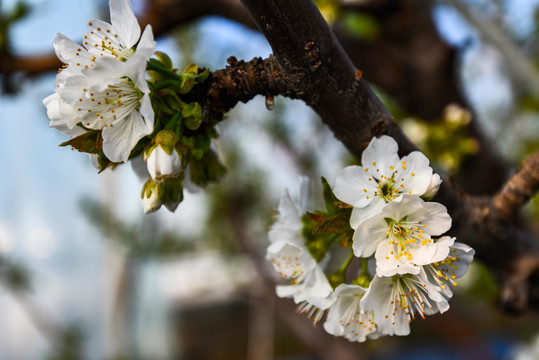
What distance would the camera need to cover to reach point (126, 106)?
1.19ft

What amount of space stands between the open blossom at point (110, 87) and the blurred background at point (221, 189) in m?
0.55

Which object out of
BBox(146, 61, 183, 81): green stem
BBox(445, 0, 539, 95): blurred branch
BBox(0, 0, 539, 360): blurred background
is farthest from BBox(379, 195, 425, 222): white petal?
BBox(445, 0, 539, 95): blurred branch

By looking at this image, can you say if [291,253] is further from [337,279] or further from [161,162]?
[161,162]

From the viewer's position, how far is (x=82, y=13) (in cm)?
281

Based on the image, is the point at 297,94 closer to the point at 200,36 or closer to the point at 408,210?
the point at 408,210

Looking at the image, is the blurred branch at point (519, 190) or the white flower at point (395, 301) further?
the blurred branch at point (519, 190)

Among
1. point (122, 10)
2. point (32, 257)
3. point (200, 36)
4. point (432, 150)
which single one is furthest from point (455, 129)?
point (32, 257)

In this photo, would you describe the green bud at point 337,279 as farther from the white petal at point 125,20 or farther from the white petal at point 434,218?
the white petal at point 125,20

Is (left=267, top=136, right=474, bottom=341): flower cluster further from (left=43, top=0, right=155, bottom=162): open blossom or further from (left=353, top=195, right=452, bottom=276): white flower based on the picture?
(left=43, top=0, right=155, bottom=162): open blossom

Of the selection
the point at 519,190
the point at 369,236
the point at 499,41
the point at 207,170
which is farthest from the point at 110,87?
the point at 499,41

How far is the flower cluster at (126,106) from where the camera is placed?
33 centimetres

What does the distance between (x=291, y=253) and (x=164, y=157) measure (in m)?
0.17

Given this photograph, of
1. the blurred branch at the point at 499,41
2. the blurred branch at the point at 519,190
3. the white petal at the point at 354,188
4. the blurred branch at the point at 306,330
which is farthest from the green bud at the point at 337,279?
the blurred branch at the point at 306,330

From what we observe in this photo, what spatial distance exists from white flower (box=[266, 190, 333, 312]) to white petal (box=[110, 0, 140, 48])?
0.21m
